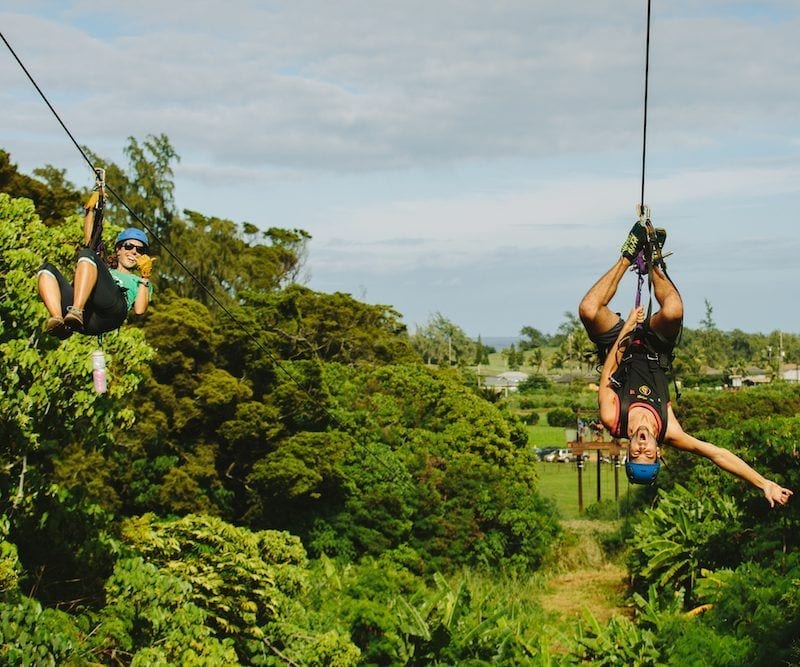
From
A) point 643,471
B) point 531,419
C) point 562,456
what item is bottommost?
point 643,471

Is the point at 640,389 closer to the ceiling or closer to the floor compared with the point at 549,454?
closer to the floor

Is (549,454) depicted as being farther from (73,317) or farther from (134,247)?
(73,317)

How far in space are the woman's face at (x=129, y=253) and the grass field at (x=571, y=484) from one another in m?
36.6

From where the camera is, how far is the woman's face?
7613 mm

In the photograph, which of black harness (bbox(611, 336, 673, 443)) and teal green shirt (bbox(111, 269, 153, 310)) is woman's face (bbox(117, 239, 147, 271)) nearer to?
teal green shirt (bbox(111, 269, 153, 310))

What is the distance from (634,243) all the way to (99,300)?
3.59m

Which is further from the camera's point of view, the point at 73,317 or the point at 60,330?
the point at 60,330

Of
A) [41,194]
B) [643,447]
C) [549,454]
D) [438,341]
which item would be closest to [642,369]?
[643,447]

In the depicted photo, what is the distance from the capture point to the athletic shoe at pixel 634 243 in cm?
654

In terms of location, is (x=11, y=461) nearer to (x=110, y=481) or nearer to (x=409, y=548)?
(x=110, y=481)

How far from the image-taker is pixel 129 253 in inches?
301

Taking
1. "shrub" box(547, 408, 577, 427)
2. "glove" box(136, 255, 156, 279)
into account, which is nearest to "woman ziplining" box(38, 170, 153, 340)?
"glove" box(136, 255, 156, 279)

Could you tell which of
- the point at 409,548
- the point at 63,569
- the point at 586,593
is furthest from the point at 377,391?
the point at 63,569

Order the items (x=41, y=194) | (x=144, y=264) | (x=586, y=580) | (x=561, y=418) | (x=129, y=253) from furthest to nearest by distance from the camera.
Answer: (x=561, y=418)
(x=586, y=580)
(x=41, y=194)
(x=129, y=253)
(x=144, y=264)
